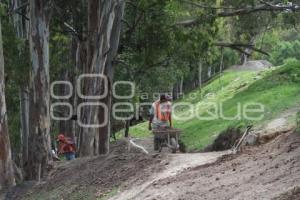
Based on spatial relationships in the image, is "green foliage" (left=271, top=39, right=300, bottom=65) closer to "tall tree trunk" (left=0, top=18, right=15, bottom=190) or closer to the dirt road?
"tall tree trunk" (left=0, top=18, right=15, bottom=190)

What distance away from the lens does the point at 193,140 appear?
22.6m

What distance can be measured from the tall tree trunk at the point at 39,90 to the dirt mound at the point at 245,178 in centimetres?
651

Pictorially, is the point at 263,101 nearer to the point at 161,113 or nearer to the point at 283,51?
the point at 161,113

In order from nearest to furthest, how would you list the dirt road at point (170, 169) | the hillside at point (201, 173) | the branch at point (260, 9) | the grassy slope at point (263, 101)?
1. the hillside at point (201, 173)
2. the dirt road at point (170, 169)
3. the grassy slope at point (263, 101)
4. the branch at point (260, 9)

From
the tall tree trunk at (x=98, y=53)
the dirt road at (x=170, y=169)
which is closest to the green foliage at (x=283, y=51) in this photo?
the tall tree trunk at (x=98, y=53)

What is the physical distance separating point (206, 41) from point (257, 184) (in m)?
13.9

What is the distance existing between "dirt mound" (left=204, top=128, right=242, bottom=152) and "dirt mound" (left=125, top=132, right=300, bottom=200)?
17.6 ft

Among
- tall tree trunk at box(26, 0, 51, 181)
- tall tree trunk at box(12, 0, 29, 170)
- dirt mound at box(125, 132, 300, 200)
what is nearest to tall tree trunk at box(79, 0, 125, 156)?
tall tree trunk at box(26, 0, 51, 181)

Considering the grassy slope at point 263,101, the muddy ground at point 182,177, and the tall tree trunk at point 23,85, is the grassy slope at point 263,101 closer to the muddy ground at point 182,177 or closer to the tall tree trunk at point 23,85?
the muddy ground at point 182,177

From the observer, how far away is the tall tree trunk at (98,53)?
1947 centimetres

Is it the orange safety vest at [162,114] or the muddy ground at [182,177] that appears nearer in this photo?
the muddy ground at [182,177]

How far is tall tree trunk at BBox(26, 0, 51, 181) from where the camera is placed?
17.4 metres

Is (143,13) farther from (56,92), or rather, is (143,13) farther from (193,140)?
(56,92)

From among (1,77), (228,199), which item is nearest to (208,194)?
(228,199)
